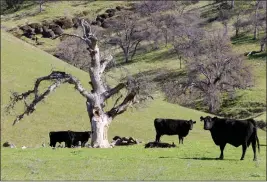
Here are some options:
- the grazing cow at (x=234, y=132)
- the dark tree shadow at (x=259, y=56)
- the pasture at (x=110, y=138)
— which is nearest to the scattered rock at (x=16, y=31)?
the pasture at (x=110, y=138)

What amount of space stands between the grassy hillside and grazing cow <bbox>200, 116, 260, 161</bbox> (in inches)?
31.3

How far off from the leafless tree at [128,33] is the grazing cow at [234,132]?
89253 mm

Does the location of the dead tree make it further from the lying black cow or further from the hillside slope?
the hillside slope

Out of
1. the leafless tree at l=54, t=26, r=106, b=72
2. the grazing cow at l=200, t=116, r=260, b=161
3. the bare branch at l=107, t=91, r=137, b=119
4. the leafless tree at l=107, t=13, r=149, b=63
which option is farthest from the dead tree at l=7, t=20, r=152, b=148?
the leafless tree at l=107, t=13, r=149, b=63

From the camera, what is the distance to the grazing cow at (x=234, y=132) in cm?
2292

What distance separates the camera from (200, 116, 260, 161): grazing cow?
22.9 m

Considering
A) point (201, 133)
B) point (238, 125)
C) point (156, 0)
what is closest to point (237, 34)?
point (156, 0)

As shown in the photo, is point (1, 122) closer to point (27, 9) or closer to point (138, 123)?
point (138, 123)

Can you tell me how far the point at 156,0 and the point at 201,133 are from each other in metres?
100

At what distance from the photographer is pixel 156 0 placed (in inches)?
5699

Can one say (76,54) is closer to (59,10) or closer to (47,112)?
(47,112)

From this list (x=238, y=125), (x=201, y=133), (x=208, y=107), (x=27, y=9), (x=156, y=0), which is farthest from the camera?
(x=27, y=9)

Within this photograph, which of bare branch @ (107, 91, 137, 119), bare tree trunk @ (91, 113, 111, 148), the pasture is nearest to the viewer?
the pasture

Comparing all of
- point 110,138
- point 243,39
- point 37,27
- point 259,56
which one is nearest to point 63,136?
point 110,138
